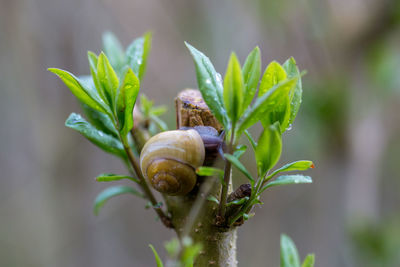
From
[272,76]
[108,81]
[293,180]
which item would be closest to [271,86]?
[272,76]

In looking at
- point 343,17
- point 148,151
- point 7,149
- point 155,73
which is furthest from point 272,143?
point 7,149

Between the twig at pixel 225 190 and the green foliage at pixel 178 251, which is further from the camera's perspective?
the twig at pixel 225 190

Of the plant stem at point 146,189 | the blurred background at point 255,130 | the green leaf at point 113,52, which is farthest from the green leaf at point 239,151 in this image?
the blurred background at point 255,130

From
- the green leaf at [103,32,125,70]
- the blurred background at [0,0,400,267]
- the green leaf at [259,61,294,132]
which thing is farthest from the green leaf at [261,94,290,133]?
the blurred background at [0,0,400,267]

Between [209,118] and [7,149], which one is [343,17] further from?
[7,149]

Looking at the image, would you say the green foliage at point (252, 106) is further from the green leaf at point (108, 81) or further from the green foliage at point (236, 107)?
the green leaf at point (108, 81)

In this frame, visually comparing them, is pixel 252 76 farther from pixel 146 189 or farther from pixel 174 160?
pixel 146 189
